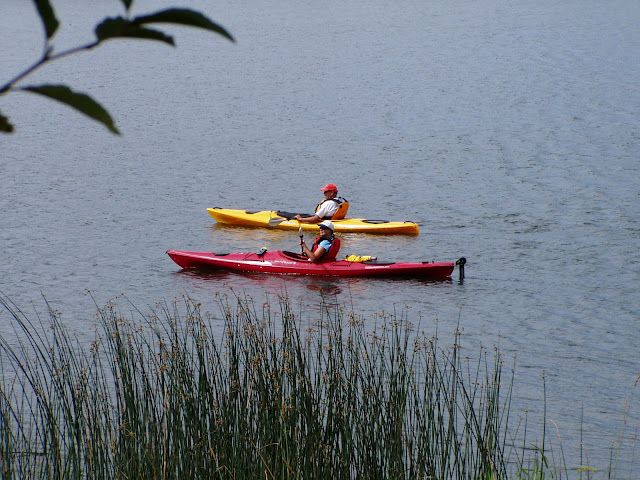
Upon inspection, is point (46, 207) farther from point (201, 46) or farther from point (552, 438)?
point (201, 46)

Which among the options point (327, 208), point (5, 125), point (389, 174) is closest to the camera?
point (5, 125)

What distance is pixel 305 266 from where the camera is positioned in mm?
12359

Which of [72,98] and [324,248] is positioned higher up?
[72,98]

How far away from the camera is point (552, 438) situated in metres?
7.60

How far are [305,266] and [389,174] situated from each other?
8465 mm

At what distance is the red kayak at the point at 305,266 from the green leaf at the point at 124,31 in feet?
37.5

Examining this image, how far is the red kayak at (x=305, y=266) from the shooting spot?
12.3 metres

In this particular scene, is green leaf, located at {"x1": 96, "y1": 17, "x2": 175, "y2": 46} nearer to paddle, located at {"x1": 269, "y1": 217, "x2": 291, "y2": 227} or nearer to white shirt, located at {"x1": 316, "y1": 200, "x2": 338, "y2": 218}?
white shirt, located at {"x1": 316, "y1": 200, "x2": 338, "y2": 218}

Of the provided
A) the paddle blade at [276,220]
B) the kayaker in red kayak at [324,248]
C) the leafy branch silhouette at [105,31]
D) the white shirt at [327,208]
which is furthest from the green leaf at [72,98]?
the paddle blade at [276,220]

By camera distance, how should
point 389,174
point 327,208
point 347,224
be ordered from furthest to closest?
point 389,174, point 347,224, point 327,208

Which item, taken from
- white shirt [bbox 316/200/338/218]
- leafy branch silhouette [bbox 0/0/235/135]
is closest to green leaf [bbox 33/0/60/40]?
leafy branch silhouette [bbox 0/0/235/135]

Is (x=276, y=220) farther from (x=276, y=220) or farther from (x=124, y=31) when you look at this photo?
(x=124, y=31)

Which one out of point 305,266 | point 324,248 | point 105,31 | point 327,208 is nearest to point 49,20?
point 105,31

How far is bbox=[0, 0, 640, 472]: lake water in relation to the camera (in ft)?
36.7
